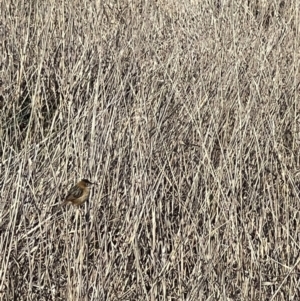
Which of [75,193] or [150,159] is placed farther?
[150,159]

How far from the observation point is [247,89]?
3293 mm

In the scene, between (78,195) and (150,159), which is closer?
(78,195)

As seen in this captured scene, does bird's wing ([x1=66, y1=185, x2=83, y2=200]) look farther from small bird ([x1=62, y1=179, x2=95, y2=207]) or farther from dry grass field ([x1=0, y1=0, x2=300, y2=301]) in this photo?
dry grass field ([x1=0, y1=0, x2=300, y2=301])

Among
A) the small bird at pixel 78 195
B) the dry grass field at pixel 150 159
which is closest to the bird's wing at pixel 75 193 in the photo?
the small bird at pixel 78 195

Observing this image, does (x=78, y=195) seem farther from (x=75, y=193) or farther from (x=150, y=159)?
(x=150, y=159)

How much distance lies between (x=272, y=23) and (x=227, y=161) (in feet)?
4.87

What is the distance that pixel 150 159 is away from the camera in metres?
2.58

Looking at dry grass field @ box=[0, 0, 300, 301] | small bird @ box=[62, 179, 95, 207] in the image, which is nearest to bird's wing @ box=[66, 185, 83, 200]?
small bird @ box=[62, 179, 95, 207]

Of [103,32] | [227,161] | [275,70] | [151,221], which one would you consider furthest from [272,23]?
[151,221]

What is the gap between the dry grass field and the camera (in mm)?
2311

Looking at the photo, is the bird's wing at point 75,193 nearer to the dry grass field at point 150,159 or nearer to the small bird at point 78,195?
the small bird at point 78,195

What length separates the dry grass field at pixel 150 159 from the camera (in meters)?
2.31

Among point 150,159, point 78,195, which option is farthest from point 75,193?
point 150,159

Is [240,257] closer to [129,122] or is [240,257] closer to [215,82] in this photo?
[129,122]
